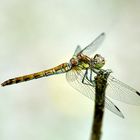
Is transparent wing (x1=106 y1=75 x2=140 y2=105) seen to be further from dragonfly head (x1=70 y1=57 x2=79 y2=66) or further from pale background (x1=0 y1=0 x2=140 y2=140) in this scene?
pale background (x1=0 y1=0 x2=140 y2=140)

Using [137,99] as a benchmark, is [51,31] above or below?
above

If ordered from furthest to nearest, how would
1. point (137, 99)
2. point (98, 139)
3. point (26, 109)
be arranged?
point (26, 109) → point (137, 99) → point (98, 139)

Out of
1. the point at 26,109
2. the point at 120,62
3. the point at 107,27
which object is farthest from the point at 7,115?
the point at 107,27

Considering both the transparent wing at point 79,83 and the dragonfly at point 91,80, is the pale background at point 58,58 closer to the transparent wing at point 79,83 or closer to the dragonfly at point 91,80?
the dragonfly at point 91,80

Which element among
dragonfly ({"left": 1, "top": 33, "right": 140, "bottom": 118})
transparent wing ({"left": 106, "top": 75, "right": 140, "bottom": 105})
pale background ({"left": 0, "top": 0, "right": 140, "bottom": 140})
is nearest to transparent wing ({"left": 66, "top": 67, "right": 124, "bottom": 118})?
dragonfly ({"left": 1, "top": 33, "right": 140, "bottom": 118})

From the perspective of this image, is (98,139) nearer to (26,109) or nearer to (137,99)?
(137,99)

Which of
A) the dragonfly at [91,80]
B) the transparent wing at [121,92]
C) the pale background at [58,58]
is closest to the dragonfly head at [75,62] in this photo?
the dragonfly at [91,80]
